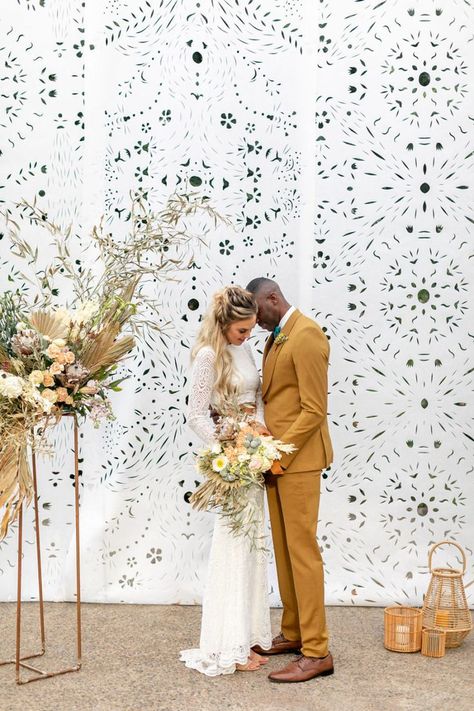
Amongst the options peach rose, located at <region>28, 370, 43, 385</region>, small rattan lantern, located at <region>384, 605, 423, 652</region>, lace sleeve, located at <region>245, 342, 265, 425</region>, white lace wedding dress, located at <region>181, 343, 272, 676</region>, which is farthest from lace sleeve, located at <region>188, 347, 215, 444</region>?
small rattan lantern, located at <region>384, 605, 423, 652</region>

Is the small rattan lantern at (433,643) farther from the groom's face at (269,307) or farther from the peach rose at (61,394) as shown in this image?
the peach rose at (61,394)

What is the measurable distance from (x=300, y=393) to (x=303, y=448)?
247mm

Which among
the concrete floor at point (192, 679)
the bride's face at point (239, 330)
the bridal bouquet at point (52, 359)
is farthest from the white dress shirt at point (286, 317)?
the concrete floor at point (192, 679)

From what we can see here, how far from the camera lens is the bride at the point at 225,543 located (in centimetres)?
383

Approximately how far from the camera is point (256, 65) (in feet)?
16.0

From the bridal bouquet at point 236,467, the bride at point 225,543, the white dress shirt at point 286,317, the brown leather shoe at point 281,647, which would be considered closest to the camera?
the bridal bouquet at point 236,467

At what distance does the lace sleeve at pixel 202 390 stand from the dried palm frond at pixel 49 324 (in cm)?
58

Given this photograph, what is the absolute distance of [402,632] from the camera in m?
4.16

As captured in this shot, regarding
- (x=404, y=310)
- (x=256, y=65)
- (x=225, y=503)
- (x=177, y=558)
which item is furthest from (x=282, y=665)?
(x=256, y=65)

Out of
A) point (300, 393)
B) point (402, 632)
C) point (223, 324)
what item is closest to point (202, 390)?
point (223, 324)

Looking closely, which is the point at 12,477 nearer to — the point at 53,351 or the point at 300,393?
the point at 53,351

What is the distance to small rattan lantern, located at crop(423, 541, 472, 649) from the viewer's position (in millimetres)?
4270

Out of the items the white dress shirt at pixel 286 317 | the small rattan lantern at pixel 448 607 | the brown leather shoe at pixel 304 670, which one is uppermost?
the white dress shirt at pixel 286 317

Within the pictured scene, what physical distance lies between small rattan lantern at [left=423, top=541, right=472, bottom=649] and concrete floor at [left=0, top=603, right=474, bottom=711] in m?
0.09
